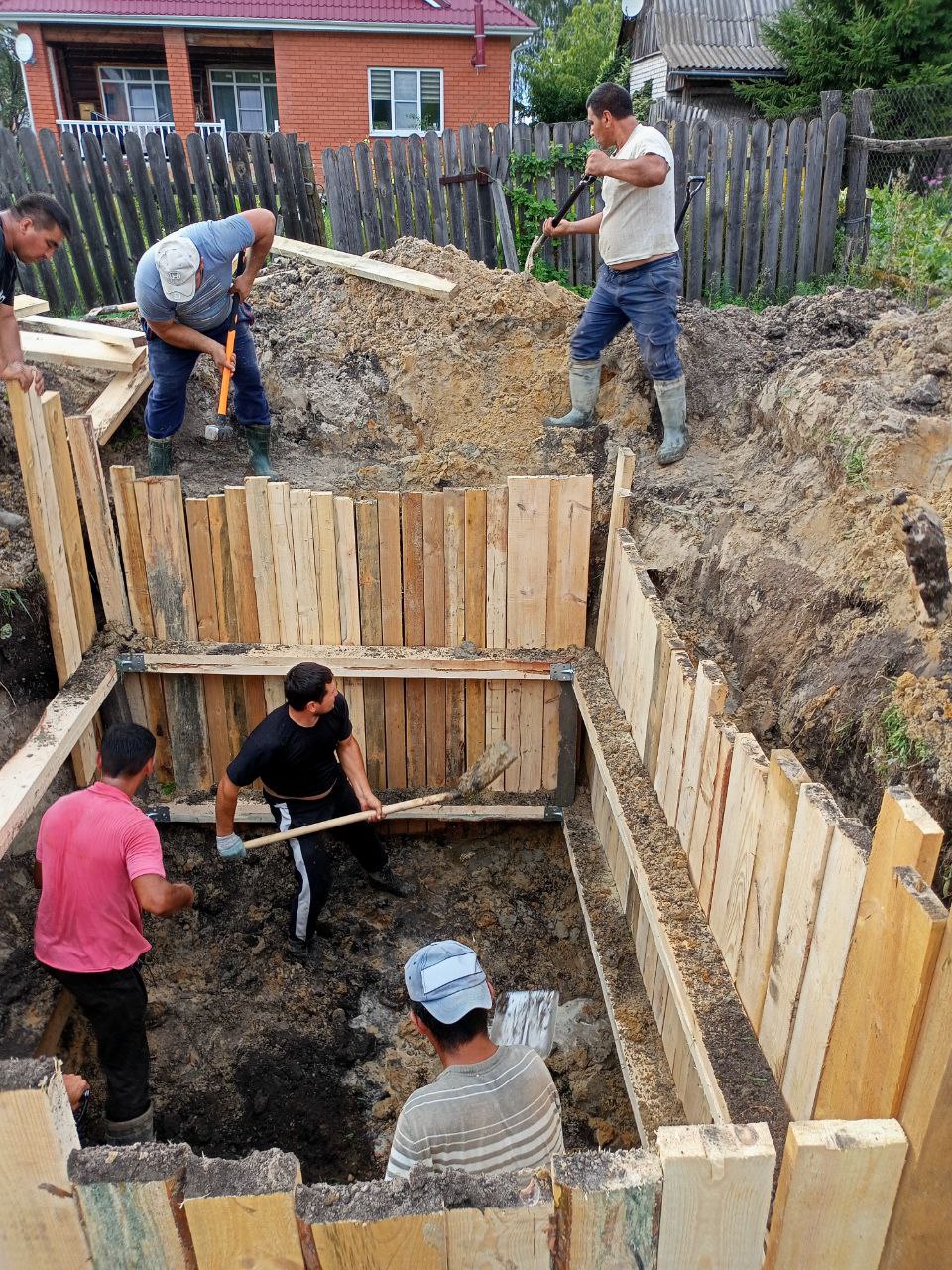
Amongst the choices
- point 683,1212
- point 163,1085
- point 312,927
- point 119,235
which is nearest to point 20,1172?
point 683,1212

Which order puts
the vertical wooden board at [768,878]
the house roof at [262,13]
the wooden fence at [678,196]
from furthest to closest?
the house roof at [262,13]
the wooden fence at [678,196]
the vertical wooden board at [768,878]

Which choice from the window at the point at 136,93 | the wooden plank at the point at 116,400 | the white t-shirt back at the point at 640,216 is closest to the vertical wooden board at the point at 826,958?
the white t-shirt back at the point at 640,216

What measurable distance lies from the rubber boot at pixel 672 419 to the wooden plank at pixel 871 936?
3.93 metres

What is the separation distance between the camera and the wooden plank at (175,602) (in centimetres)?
497

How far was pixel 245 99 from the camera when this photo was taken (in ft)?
67.7

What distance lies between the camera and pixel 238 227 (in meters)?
5.51

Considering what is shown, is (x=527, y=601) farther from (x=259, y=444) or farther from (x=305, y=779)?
(x=259, y=444)

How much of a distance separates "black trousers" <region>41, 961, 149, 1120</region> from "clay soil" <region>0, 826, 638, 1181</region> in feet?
1.04

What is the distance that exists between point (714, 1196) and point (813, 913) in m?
0.93

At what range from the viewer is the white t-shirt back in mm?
5324

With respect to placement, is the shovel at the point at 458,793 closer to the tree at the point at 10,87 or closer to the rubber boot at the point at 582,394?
the rubber boot at the point at 582,394

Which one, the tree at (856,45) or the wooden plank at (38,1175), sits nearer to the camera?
the wooden plank at (38,1175)

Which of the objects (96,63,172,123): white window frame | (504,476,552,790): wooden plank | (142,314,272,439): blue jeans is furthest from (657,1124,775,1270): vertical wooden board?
(96,63,172,123): white window frame

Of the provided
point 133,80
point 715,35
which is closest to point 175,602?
point 133,80
